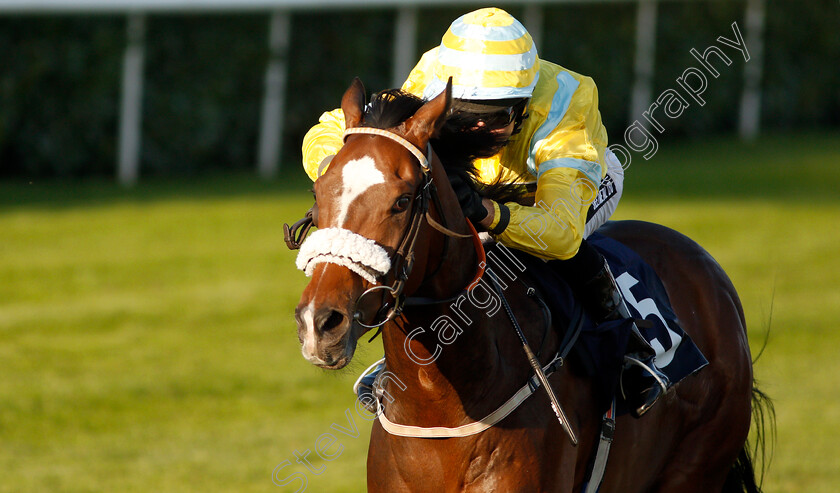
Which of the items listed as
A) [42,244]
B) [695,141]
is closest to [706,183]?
[695,141]

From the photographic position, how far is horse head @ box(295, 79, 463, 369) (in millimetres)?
2176

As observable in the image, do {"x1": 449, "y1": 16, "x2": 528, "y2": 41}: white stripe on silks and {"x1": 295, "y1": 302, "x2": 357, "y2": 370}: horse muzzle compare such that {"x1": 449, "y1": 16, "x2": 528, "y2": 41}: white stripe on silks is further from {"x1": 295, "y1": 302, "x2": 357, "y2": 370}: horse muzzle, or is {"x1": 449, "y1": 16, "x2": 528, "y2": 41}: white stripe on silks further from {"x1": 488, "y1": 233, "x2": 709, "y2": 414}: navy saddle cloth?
{"x1": 295, "y1": 302, "x2": 357, "y2": 370}: horse muzzle

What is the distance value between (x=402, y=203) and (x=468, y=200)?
0.33 m

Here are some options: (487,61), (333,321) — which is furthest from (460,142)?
(333,321)

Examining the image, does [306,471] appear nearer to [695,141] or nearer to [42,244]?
[42,244]

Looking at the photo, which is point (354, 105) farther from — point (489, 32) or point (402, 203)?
point (489, 32)

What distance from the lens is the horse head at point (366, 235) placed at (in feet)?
7.14

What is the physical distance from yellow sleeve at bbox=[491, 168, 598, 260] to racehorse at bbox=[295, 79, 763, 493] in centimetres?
12

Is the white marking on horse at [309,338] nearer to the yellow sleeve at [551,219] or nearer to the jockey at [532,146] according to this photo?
the jockey at [532,146]

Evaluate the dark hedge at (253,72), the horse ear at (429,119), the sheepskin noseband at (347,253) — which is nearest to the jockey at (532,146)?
the horse ear at (429,119)

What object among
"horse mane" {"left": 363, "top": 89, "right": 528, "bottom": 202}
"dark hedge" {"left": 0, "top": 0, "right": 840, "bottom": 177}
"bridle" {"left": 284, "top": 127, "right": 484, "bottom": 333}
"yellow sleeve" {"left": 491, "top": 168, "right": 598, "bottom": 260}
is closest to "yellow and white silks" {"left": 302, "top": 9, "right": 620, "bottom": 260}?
"yellow sleeve" {"left": 491, "top": 168, "right": 598, "bottom": 260}

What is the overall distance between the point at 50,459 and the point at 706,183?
36.3 ft

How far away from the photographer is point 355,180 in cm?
230

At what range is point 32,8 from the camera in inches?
492
